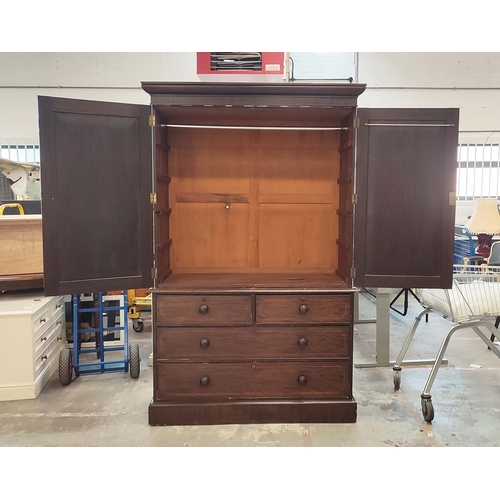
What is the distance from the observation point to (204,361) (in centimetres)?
253

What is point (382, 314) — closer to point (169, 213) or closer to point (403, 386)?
point (403, 386)

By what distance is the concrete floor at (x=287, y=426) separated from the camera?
2.38 metres

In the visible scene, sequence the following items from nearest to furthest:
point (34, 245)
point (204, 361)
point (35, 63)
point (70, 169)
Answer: point (70, 169), point (204, 361), point (34, 245), point (35, 63)

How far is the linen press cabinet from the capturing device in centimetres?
227

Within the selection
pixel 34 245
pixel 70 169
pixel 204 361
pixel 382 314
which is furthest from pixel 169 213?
pixel 382 314

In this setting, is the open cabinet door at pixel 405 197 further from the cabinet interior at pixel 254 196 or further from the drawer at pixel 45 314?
the drawer at pixel 45 314

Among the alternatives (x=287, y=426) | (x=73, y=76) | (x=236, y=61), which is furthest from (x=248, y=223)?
(x=73, y=76)

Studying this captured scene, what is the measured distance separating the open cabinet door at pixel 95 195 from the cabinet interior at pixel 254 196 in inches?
14.8

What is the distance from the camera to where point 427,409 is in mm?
2596

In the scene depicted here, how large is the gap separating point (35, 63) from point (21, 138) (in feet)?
3.61

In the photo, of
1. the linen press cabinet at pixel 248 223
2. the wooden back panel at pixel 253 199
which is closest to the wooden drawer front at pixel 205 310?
the linen press cabinet at pixel 248 223

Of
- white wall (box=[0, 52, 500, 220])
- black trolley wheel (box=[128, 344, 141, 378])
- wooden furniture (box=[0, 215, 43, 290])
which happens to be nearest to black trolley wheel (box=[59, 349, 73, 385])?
black trolley wheel (box=[128, 344, 141, 378])

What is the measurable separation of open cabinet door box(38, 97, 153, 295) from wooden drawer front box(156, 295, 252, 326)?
22cm

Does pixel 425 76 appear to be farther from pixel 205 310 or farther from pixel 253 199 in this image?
pixel 205 310
